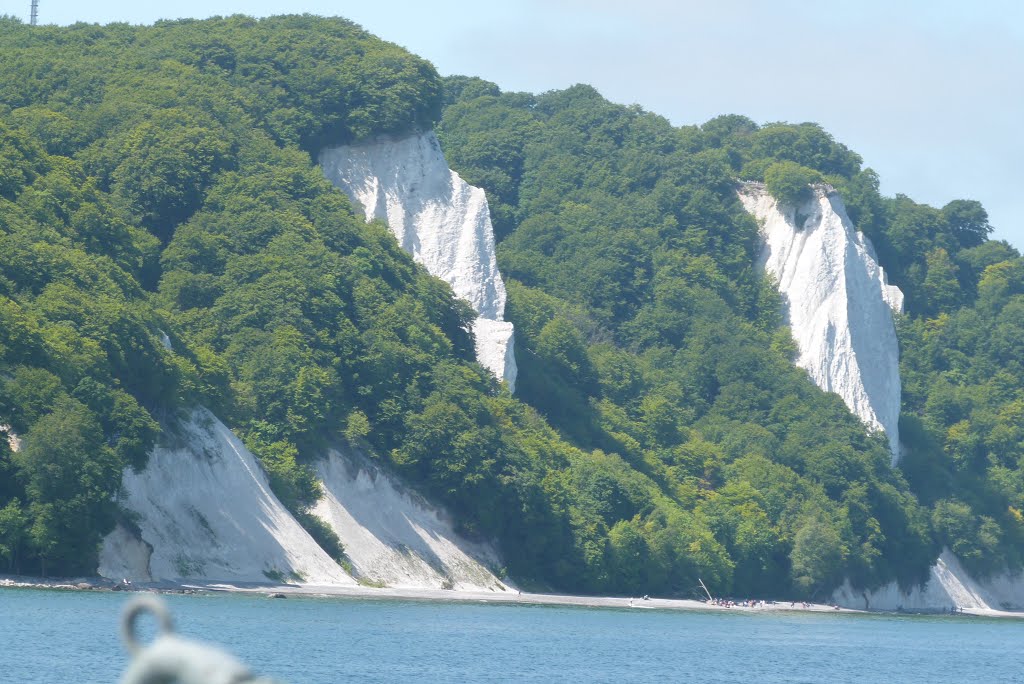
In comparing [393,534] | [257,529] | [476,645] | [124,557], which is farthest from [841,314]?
[476,645]

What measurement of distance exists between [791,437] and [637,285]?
57.3 ft

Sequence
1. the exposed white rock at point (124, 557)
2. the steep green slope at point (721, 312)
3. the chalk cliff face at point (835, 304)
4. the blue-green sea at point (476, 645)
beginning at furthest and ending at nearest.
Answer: the chalk cliff face at point (835, 304)
the steep green slope at point (721, 312)
the exposed white rock at point (124, 557)
the blue-green sea at point (476, 645)

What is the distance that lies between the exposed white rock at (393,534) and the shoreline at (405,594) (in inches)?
48.0

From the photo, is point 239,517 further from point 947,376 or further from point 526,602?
point 947,376

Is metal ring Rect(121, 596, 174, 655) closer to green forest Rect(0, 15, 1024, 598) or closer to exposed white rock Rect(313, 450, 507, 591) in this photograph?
green forest Rect(0, 15, 1024, 598)

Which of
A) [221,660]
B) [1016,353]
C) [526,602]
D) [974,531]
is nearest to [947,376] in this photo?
[1016,353]

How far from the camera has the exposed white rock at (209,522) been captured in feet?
190

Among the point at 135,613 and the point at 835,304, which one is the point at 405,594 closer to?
the point at 835,304

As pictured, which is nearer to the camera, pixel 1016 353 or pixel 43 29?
pixel 43 29

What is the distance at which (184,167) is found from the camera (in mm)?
83500

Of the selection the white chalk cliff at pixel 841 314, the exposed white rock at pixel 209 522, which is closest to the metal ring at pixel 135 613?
the exposed white rock at pixel 209 522

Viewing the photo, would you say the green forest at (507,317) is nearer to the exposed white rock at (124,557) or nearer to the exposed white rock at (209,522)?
the exposed white rock at (124,557)

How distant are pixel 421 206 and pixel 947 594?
41.3 meters

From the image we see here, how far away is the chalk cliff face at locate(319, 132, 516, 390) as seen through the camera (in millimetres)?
98875
